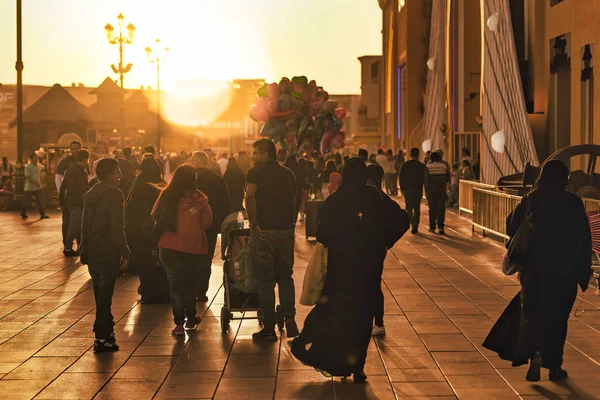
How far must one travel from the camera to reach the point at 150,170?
455 inches

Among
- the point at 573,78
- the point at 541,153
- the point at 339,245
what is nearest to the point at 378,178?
the point at 339,245

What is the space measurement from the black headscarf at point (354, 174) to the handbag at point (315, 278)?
0.53 metres

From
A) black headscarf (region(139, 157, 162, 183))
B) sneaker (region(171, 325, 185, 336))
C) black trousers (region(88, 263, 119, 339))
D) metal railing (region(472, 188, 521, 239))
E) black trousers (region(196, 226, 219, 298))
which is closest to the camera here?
black trousers (region(88, 263, 119, 339))

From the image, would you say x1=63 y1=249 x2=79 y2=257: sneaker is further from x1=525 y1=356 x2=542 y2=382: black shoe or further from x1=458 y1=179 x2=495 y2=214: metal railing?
x1=458 y1=179 x2=495 y2=214: metal railing

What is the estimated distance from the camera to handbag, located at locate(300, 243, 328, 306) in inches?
305

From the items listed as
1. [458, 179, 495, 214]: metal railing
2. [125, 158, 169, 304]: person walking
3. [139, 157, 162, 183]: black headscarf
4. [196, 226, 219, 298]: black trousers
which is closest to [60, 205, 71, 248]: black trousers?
[125, 158, 169, 304]: person walking

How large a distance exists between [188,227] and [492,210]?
1066 cm

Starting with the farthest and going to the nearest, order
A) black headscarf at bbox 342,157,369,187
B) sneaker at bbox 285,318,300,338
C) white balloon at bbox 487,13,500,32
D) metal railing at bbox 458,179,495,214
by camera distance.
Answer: white balloon at bbox 487,13,500,32 < metal railing at bbox 458,179,495,214 < sneaker at bbox 285,318,300,338 < black headscarf at bbox 342,157,369,187

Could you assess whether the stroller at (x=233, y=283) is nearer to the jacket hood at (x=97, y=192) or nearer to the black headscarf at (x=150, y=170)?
the jacket hood at (x=97, y=192)

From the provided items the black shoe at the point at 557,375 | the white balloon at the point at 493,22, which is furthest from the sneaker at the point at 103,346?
the white balloon at the point at 493,22

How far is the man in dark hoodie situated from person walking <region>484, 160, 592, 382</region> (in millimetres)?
3383

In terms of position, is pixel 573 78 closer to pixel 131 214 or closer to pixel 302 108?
pixel 302 108

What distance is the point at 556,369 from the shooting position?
295 inches

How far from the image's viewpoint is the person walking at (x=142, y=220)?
1148cm
